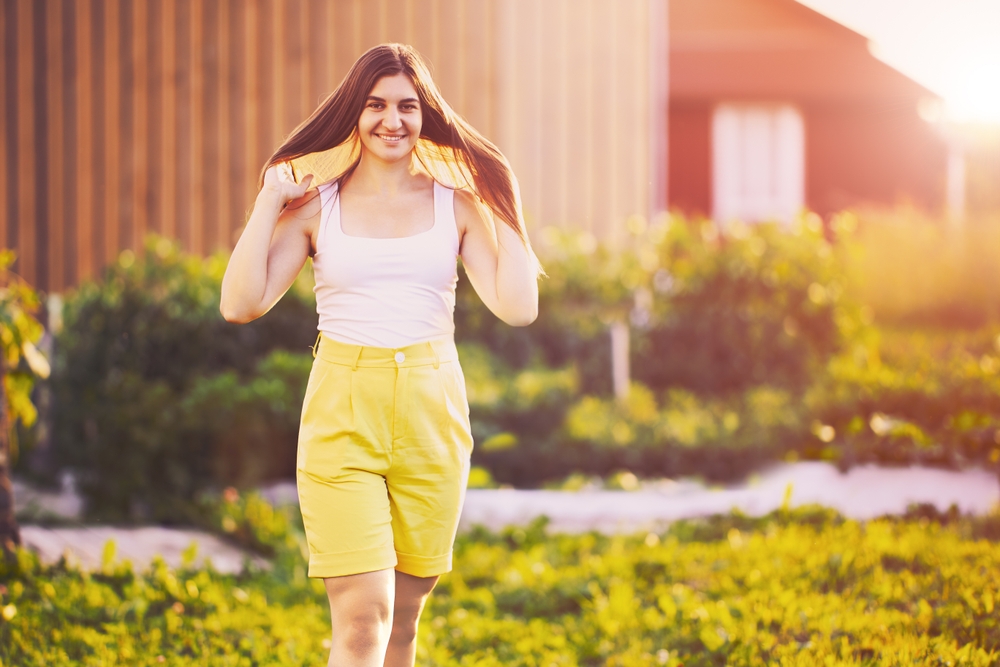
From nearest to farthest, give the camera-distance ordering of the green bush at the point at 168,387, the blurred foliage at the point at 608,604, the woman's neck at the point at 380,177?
1. the woman's neck at the point at 380,177
2. the blurred foliage at the point at 608,604
3. the green bush at the point at 168,387

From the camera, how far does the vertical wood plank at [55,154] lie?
729cm

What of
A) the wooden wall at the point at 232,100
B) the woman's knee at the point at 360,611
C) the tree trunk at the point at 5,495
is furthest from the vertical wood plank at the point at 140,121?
the woman's knee at the point at 360,611

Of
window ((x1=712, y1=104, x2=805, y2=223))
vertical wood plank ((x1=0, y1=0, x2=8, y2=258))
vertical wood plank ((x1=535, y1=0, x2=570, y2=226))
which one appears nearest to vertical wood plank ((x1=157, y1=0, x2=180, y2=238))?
vertical wood plank ((x1=0, y1=0, x2=8, y2=258))

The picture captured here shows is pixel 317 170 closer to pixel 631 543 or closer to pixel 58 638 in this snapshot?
pixel 58 638

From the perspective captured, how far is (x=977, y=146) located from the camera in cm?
2072

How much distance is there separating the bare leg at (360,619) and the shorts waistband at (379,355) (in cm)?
51

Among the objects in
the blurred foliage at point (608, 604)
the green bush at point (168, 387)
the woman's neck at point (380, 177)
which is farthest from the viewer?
the green bush at point (168, 387)

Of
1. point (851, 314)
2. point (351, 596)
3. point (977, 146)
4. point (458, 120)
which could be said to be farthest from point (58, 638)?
point (977, 146)

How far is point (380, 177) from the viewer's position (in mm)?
2559

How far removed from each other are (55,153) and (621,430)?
183 inches

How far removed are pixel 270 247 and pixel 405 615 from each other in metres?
1.02

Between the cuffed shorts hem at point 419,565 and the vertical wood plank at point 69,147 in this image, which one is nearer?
the cuffed shorts hem at point 419,565

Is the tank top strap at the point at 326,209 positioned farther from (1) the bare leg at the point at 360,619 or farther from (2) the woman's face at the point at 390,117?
(1) the bare leg at the point at 360,619

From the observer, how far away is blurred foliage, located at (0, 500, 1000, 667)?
134 inches
